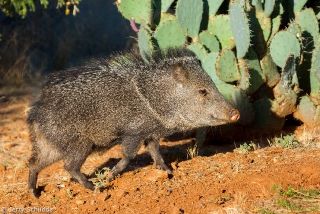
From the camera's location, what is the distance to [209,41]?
6.22 metres

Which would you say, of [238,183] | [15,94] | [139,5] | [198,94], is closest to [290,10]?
[139,5]

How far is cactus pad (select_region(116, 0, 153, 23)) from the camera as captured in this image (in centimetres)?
618

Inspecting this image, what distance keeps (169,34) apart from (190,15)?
0.33 metres

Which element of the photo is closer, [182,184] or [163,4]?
[182,184]

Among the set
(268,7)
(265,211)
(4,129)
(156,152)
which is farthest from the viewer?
(4,129)

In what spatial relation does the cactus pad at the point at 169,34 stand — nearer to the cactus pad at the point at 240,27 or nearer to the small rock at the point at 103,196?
the cactus pad at the point at 240,27

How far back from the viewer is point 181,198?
4.29 metres

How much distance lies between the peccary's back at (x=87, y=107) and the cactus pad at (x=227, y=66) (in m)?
1.26

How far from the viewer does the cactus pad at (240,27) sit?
18.6 ft

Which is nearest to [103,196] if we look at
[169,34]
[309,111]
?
[169,34]

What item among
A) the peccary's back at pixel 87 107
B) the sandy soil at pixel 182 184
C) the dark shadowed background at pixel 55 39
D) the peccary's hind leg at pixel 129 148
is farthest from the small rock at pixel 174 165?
the dark shadowed background at pixel 55 39

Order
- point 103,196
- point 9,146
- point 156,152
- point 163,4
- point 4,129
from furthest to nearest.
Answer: point 4,129, point 9,146, point 163,4, point 156,152, point 103,196

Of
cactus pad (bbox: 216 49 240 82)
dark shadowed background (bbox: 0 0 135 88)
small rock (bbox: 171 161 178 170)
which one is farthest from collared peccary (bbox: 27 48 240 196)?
dark shadowed background (bbox: 0 0 135 88)

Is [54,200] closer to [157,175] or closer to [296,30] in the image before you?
[157,175]
